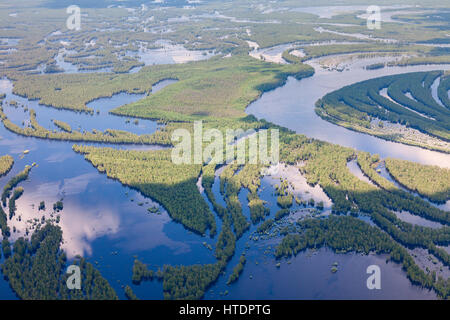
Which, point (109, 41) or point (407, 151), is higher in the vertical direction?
point (109, 41)

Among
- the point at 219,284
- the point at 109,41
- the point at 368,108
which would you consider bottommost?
the point at 219,284

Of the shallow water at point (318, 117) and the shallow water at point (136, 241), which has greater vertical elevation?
the shallow water at point (318, 117)

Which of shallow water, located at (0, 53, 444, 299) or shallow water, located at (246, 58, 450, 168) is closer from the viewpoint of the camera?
shallow water, located at (0, 53, 444, 299)

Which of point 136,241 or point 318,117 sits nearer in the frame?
point 136,241

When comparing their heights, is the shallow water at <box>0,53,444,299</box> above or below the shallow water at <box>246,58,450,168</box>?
below

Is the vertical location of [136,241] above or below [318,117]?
below

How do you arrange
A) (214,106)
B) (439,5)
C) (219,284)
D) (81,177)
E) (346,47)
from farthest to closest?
(439,5)
(346,47)
(214,106)
(81,177)
(219,284)

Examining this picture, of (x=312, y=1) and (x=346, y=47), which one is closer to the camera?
(x=346, y=47)

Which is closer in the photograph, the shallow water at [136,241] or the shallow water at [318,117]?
the shallow water at [136,241]

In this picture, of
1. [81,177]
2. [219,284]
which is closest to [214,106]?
[81,177]

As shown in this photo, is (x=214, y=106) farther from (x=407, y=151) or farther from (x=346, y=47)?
(x=346, y=47)
